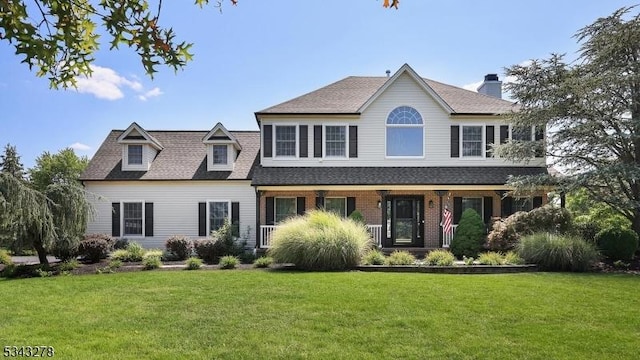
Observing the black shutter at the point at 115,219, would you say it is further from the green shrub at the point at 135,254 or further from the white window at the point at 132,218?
the green shrub at the point at 135,254

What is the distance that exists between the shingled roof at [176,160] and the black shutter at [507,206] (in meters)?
10.7

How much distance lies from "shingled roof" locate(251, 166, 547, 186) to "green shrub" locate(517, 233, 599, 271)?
15.1 ft

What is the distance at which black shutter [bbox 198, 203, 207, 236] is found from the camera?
18562 millimetres

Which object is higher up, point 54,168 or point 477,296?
point 54,168

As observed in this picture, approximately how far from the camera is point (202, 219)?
733 inches

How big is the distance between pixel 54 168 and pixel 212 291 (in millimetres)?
30256

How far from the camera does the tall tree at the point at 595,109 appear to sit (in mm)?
13086

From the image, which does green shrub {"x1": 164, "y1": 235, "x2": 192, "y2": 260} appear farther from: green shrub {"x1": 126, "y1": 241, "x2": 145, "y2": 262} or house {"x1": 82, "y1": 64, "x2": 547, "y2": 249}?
house {"x1": 82, "y1": 64, "x2": 547, "y2": 249}

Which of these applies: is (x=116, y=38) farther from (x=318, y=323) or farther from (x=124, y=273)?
(x=124, y=273)

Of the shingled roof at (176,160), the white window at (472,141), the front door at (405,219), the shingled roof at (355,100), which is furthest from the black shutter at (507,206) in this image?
the shingled roof at (176,160)

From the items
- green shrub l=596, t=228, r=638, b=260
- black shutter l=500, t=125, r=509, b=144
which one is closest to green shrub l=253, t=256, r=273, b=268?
green shrub l=596, t=228, r=638, b=260

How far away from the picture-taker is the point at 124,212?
18688 millimetres

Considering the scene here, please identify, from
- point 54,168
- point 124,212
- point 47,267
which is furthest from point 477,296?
point 54,168

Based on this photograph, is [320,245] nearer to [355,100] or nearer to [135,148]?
[355,100]
